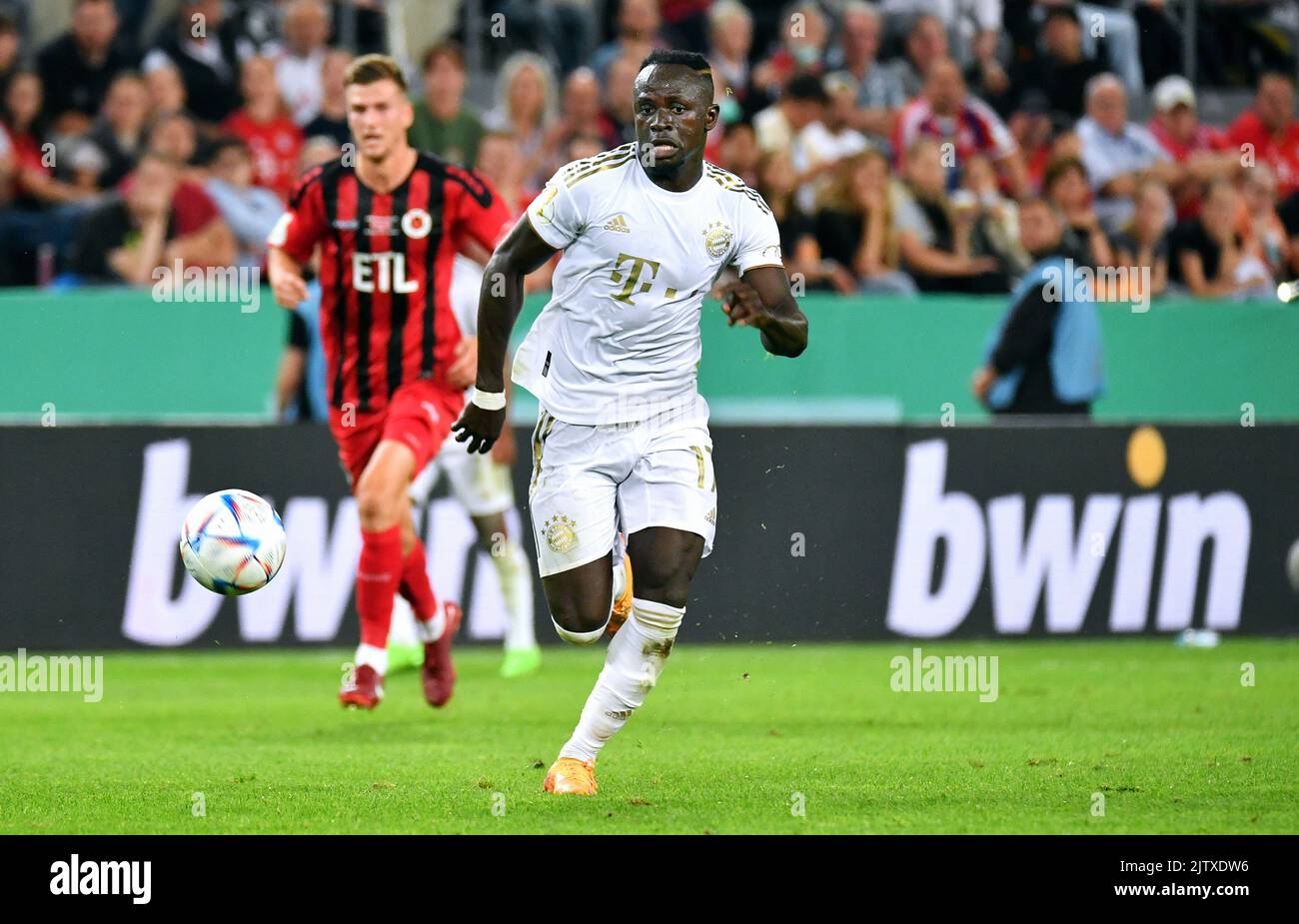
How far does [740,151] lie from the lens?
46.0 ft

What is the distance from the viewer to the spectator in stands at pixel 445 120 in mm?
14234

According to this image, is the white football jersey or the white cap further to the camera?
the white cap

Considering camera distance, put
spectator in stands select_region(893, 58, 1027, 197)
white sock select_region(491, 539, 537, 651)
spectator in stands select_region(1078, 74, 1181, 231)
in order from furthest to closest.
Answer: spectator in stands select_region(1078, 74, 1181, 231)
spectator in stands select_region(893, 58, 1027, 197)
white sock select_region(491, 539, 537, 651)

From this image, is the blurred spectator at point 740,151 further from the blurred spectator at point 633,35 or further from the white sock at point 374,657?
the white sock at point 374,657

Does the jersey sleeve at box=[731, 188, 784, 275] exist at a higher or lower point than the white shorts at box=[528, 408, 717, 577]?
higher

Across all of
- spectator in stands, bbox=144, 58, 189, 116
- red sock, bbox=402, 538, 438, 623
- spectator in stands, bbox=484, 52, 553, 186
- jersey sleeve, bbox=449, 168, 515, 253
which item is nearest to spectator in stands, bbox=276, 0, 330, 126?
spectator in stands, bbox=144, 58, 189, 116

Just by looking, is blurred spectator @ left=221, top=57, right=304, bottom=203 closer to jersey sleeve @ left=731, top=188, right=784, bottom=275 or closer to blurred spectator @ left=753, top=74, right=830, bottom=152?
blurred spectator @ left=753, top=74, right=830, bottom=152

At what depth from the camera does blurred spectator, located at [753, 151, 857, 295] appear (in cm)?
1405

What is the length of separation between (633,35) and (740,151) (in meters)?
1.86

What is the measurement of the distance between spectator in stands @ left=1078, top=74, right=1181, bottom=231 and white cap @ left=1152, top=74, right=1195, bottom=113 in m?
0.36

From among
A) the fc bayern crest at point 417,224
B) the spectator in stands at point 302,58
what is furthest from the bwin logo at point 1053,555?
the spectator in stands at point 302,58

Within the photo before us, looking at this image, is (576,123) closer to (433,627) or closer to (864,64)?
(864,64)

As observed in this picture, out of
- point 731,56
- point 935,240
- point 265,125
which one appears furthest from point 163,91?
point 935,240

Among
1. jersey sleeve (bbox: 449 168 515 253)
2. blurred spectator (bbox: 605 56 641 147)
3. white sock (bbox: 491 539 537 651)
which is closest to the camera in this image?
jersey sleeve (bbox: 449 168 515 253)
